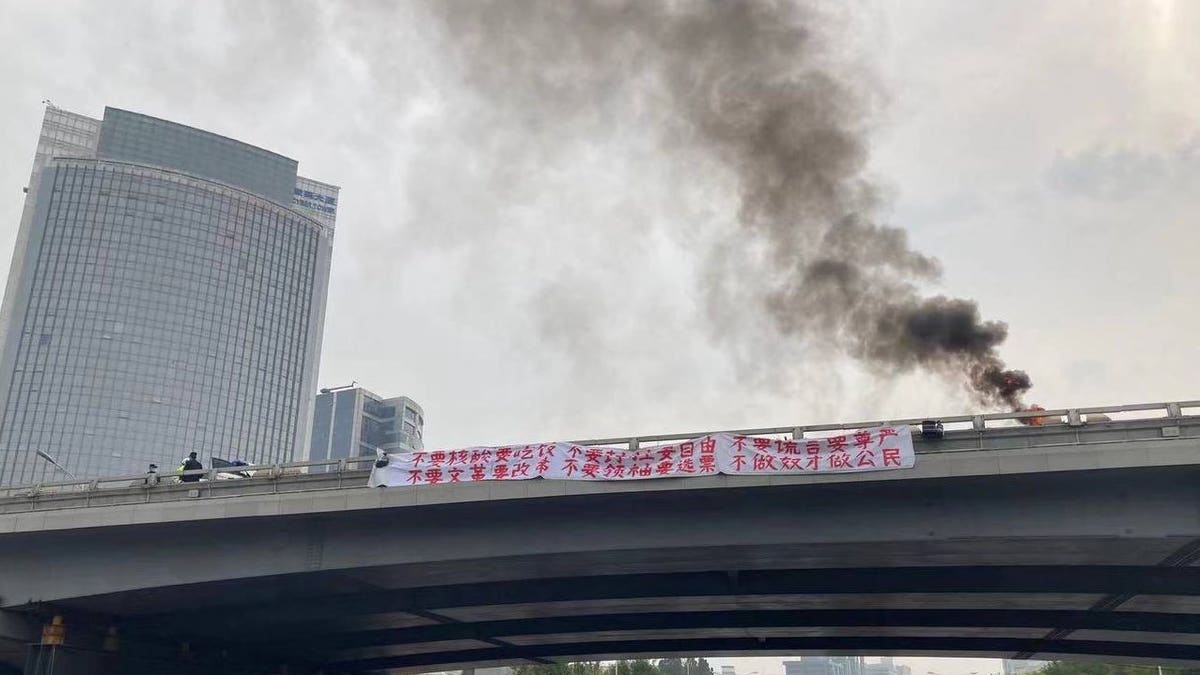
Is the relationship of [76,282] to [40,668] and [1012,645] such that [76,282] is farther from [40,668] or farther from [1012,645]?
[1012,645]

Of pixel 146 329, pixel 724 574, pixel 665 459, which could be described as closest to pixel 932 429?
pixel 665 459

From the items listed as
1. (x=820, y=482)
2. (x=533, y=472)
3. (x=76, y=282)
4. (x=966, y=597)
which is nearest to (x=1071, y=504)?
(x=820, y=482)

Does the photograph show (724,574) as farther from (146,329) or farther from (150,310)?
(150,310)

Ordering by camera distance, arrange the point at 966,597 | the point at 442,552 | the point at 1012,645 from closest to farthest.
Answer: the point at 442,552
the point at 966,597
the point at 1012,645

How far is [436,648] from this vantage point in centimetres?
4525

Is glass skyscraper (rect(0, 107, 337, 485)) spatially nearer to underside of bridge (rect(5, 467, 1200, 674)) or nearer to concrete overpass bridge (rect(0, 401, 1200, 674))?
underside of bridge (rect(5, 467, 1200, 674))

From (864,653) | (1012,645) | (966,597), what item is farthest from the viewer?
(864,653)

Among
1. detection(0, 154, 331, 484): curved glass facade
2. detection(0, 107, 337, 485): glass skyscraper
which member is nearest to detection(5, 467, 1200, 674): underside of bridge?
detection(0, 154, 331, 484): curved glass facade

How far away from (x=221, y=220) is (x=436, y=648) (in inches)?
5600

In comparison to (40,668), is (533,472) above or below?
above

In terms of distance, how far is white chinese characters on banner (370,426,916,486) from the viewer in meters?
23.3

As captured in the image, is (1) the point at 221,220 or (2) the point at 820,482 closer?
(2) the point at 820,482

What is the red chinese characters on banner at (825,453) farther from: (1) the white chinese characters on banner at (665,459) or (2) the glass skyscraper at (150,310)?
(2) the glass skyscraper at (150,310)

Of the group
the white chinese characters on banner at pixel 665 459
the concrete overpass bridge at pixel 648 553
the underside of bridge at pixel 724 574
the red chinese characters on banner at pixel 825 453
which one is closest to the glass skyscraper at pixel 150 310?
the underside of bridge at pixel 724 574
